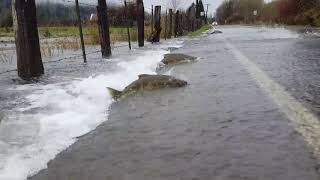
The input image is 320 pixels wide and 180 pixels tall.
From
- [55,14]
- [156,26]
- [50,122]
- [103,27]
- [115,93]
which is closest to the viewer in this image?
[50,122]

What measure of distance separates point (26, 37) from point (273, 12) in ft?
325

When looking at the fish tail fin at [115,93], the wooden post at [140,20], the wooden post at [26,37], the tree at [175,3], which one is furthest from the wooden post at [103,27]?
the tree at [175,3]

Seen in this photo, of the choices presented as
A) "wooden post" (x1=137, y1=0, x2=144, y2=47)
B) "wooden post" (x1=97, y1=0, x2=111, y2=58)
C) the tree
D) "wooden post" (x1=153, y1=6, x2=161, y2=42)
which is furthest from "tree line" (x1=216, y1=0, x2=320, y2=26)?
"wooden post" (x1=97, y1=0, x2=111, y2=58)

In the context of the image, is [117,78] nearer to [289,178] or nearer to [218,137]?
[218,137]

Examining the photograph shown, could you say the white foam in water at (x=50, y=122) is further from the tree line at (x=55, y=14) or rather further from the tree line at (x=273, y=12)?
the tree line at (x=273, y=12)

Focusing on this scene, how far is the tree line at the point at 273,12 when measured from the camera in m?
64.2

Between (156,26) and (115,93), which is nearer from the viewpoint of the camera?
(115,93)

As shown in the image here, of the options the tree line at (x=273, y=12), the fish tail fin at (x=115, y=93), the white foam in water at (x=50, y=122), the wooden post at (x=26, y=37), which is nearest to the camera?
the white foam in water at (x=50, y=122)

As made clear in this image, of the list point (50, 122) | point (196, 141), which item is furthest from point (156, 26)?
point (196, 141)

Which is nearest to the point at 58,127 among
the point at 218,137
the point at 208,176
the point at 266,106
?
the point at 218,137

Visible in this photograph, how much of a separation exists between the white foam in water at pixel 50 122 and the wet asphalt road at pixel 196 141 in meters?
0.18

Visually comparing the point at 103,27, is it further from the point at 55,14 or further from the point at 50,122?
the point at 55,14

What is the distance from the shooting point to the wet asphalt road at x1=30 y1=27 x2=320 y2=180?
4.73 meters

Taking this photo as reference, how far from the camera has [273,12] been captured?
106 metres
